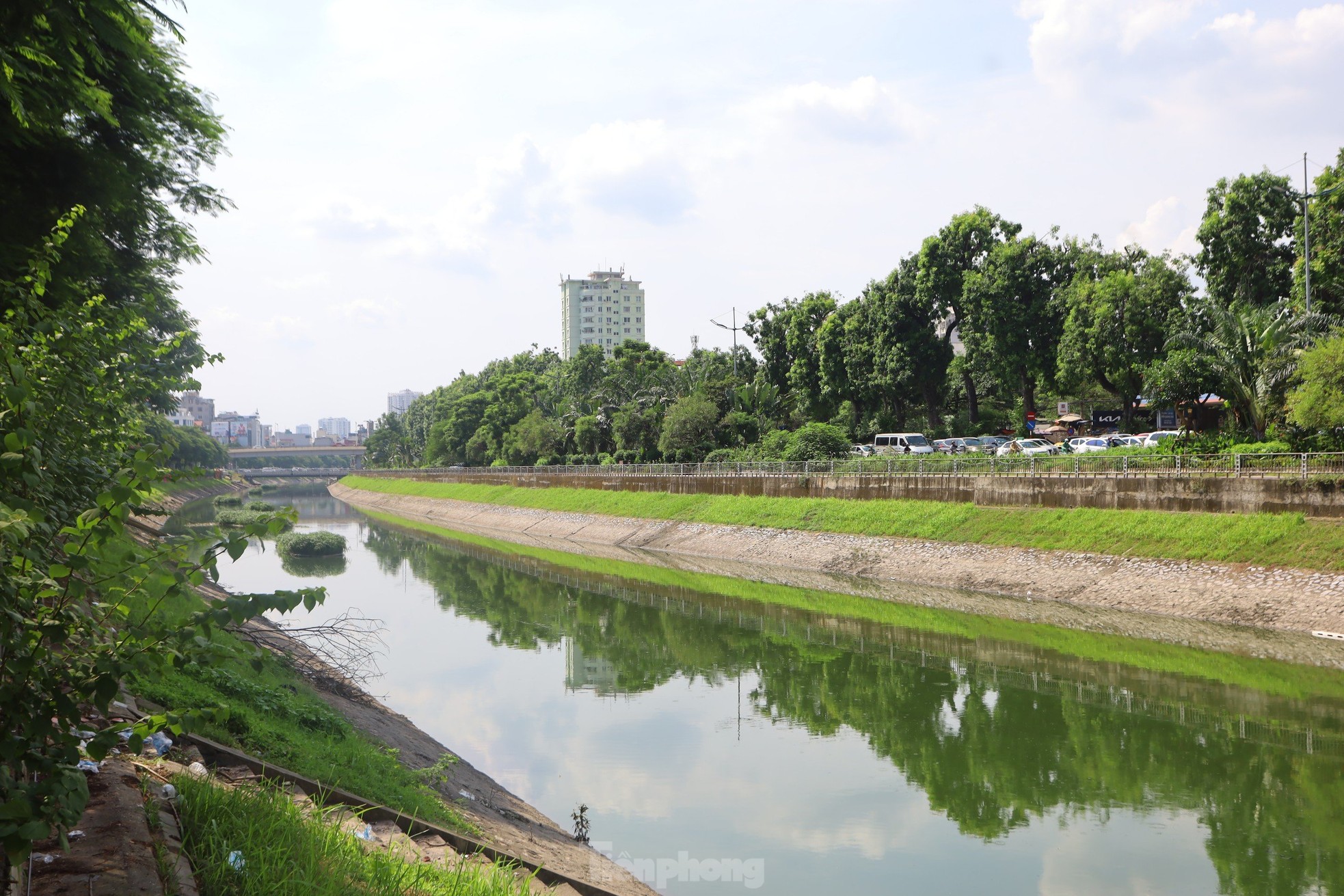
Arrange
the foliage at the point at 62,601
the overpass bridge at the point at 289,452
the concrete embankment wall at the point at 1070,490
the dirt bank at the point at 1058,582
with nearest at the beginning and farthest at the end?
the foliage at the point at 62,601 < the dirt bank at the point at 1058,582 < the concrete embankment wall at the point at 1070,490 < the overpass bridge at the point at 289,452

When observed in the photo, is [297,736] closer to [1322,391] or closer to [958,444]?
[1322,391]

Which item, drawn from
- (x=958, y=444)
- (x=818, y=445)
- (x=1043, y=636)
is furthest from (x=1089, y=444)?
(x=1043, y=636)

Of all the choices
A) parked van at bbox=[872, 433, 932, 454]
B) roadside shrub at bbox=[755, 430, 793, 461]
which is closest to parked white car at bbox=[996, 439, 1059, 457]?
parked van at bbox=[872, 433, 932, 454]

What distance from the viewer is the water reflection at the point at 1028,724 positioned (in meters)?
12.0

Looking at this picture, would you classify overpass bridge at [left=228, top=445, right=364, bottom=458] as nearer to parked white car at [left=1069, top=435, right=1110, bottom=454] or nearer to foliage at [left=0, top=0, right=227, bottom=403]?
parked white car at [left=1069, top=435, right=1110, bottom=454]

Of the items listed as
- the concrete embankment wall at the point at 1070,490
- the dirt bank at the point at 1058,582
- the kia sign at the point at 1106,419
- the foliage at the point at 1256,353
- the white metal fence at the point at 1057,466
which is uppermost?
the foliage at the point at 1256,353

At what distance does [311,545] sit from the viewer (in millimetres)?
49031

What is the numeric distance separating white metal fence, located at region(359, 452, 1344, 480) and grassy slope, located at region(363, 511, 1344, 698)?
694cm

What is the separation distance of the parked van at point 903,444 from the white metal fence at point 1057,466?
6.79m

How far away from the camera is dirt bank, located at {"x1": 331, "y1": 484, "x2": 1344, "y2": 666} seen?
21.0 metres

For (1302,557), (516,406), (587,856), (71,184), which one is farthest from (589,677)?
(516,406)

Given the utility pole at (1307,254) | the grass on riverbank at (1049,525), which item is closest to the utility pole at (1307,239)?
the utility pole at (1307,254)

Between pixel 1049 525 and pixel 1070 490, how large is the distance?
1448 millimetres

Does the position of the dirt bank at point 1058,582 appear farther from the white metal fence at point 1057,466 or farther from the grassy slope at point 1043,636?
the white metal fence at point 1057,466
